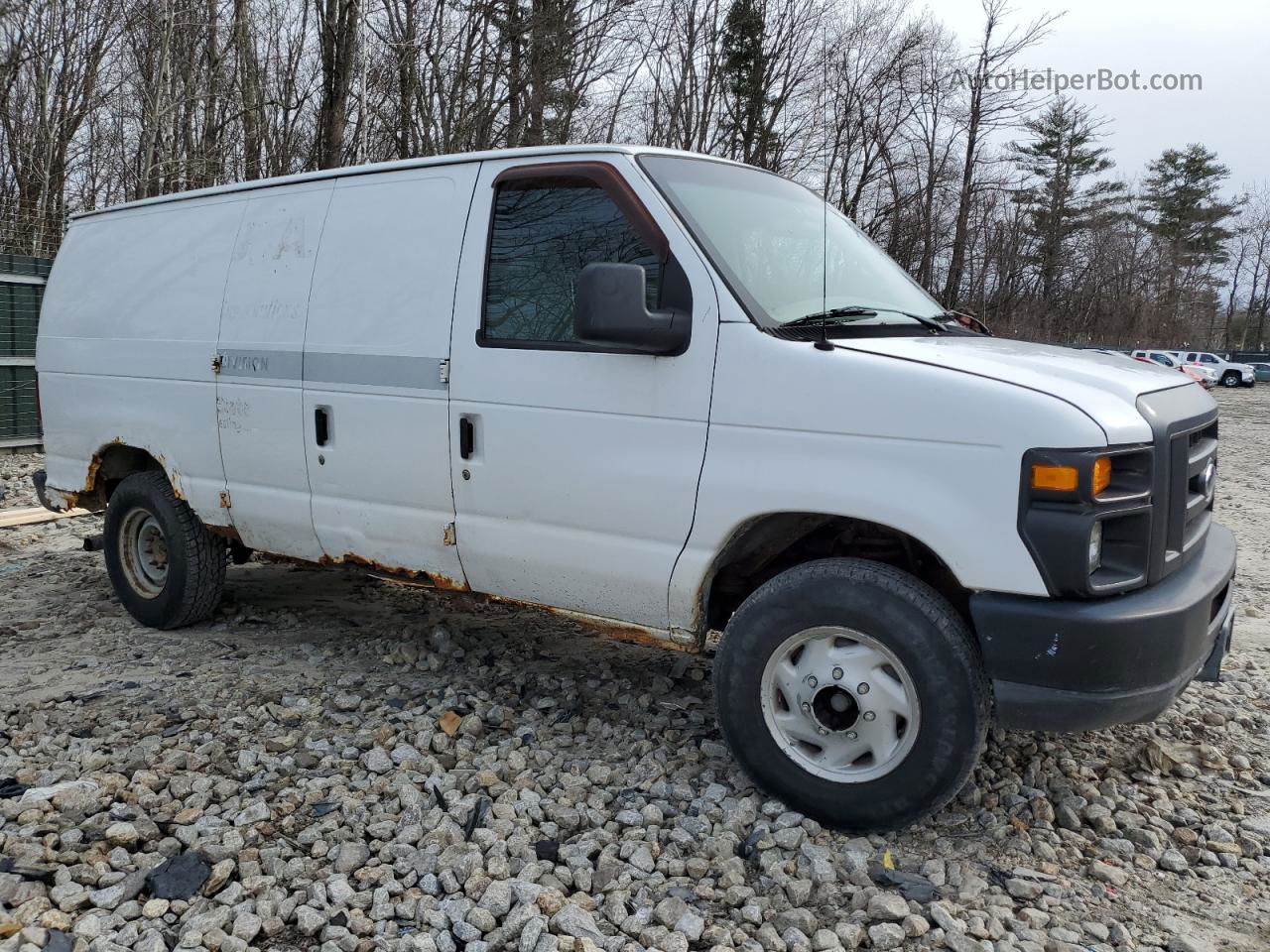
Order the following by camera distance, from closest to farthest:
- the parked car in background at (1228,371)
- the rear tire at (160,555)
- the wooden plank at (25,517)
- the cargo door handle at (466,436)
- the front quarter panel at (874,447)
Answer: the front quarter panel at (874,447), the cargo door handle at (466,436), the rear tire at (160,555), the wooden plank at (25,517), the parked car in background at (1228,371)

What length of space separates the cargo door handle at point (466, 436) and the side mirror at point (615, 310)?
2.72 ft

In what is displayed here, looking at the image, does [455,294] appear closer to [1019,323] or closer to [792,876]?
[792,876]

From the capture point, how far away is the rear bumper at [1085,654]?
9.43 ft

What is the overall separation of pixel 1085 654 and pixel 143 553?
191 inches

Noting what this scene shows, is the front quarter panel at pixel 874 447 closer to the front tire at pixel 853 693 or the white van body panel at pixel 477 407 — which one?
the white van body panel at pixel 477 407

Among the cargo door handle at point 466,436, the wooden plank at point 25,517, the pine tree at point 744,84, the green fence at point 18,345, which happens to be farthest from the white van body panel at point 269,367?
the pine tree at point 744,84

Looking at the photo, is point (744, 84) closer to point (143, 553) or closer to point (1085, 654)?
point (143, 553)

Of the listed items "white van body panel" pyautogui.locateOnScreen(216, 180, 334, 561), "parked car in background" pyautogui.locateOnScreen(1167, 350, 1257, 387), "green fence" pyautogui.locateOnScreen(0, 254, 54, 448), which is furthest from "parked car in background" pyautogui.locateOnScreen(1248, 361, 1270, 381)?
"white van body panel" pyautogui.locateOnScreen(216, 180, 334, 561)

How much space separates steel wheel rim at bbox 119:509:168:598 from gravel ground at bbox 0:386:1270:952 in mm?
496

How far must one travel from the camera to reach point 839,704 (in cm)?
330

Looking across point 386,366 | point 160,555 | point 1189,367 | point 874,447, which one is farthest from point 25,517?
point 1189,367

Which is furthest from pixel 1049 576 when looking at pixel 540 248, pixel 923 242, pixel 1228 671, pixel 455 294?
pixel 923 242

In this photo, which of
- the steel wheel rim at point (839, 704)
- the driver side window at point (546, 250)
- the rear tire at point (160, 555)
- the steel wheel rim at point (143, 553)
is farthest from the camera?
the steel wheel rim at point (143, 553)

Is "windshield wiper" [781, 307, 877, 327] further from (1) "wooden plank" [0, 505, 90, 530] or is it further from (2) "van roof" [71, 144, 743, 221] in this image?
(1) "wooden plank" [0, 505, 90, 530]
